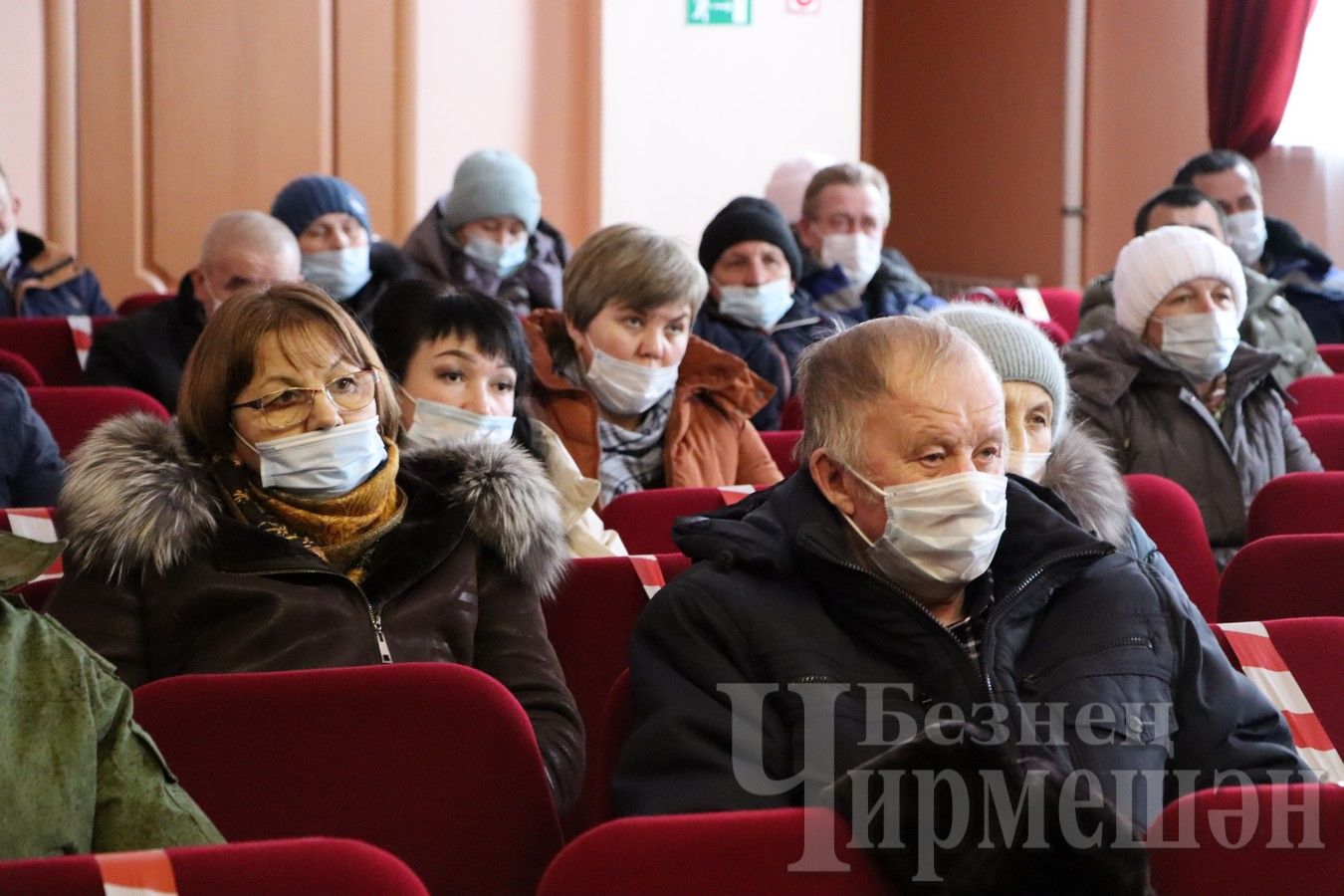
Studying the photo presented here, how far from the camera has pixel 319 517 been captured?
2.52 metres

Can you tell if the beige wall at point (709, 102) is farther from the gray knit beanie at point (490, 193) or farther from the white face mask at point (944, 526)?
the white face mask at point (944, 526)

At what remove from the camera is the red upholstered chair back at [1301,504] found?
340cm

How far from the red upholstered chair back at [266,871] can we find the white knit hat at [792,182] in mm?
5473

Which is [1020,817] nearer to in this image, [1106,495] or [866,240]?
[1106,495]

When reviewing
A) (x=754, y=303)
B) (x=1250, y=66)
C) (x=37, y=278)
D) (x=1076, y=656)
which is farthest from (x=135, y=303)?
(x=1250, y=66)

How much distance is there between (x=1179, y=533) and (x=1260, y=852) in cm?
163

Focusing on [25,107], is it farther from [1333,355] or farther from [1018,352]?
[1018,352]

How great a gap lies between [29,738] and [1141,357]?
3.05 m

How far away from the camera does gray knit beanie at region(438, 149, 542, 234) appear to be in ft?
19.2

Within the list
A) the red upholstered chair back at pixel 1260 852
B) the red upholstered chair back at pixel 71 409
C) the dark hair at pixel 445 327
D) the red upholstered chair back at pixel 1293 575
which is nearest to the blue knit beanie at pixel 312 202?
the red upholstered chair back at pixel 71 409

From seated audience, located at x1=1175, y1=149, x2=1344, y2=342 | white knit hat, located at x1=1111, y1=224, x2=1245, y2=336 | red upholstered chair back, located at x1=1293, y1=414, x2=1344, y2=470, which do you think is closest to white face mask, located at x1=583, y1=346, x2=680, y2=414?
white knit hat, located at x1=1111, y1=224, x2=1245, y2=336

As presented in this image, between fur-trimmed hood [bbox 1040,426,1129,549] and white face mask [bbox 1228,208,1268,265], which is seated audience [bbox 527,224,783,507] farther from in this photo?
white face mask [bbox 1228,208,1268,265]

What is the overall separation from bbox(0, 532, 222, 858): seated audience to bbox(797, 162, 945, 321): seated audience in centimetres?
404

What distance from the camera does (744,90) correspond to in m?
7.49
